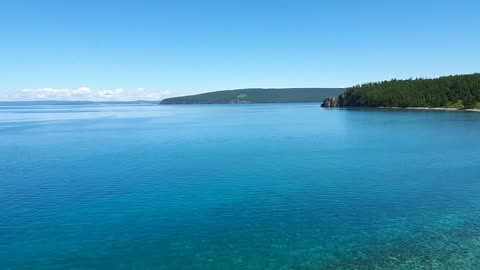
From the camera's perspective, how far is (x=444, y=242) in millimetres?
24531

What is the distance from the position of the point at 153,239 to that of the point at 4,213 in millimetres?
14600

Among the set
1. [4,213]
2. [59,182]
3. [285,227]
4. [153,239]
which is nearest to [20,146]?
[59,182]

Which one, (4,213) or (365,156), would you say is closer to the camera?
(4,213)

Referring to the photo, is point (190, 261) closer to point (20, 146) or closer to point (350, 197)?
point (350, 197)

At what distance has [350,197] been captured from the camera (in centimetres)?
3491

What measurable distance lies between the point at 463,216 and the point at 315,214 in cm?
1107

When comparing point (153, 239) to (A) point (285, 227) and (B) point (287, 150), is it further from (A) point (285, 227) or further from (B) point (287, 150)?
(B) point (287, 150)

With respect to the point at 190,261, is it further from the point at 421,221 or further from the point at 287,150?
the point at 287,150

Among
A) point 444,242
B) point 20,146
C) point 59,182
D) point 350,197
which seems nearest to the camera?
point 444,242

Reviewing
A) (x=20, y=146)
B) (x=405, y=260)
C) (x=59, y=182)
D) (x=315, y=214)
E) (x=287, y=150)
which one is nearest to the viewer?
Result: (x=405, y=260)

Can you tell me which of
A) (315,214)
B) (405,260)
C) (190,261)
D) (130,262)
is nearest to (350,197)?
(315,214)

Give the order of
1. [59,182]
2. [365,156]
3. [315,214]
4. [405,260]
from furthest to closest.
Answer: [365,156], [59,182], [315,214], [405,260]

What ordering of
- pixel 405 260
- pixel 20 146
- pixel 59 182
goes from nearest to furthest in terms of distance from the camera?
pixel 405 260, pixel 59 182, pixel 20 146

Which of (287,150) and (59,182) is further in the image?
(287,150)
